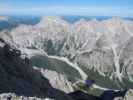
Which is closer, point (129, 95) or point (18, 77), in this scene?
point (18, 77)

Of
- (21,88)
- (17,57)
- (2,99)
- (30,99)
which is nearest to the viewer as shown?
(2,99)

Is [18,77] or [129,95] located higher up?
[18,77]

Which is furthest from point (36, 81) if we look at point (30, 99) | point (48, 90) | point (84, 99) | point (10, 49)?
point (30, 99)

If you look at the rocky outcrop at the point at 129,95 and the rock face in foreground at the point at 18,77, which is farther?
the rocky outcrop at the point at 129,95

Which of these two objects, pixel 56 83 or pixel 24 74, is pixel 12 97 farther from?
pixel 56 83

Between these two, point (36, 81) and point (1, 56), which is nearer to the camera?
point (1, 56)

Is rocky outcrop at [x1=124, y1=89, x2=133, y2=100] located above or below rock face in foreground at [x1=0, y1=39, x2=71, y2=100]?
below

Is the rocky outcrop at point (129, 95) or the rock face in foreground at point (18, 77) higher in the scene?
the rock face in foreground at point (18, 77)

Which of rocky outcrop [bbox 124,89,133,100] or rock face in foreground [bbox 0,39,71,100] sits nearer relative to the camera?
rock face in foreground [bbox 0,39,71,100]
